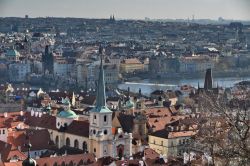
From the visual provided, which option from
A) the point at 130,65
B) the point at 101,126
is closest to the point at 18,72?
the point at 130,65

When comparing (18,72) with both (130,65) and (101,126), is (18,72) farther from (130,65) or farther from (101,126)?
(101,126)

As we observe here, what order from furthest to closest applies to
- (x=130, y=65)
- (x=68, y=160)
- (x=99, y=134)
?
(x=130, y=65), (x=99, y=134), (x=68, y=160)

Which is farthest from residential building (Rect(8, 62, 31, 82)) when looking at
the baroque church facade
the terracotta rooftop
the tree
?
the tree

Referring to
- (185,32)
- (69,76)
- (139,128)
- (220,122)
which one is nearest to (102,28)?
(185,32)

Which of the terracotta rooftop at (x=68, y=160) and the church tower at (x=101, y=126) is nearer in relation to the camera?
the terracotta rooftop at (x=68, y=160)

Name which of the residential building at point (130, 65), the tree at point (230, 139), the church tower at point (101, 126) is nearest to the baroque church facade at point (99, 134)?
the church tower at point (101, 126)

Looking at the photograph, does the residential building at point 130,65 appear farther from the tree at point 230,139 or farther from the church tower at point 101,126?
the tree at point 230,139

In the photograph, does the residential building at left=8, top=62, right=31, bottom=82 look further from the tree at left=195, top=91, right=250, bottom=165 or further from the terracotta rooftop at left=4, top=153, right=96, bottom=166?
the tree at left=195, top=91, right=250, bottom=165

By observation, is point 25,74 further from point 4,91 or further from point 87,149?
point 87,149

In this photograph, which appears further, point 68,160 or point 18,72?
point 18,72
